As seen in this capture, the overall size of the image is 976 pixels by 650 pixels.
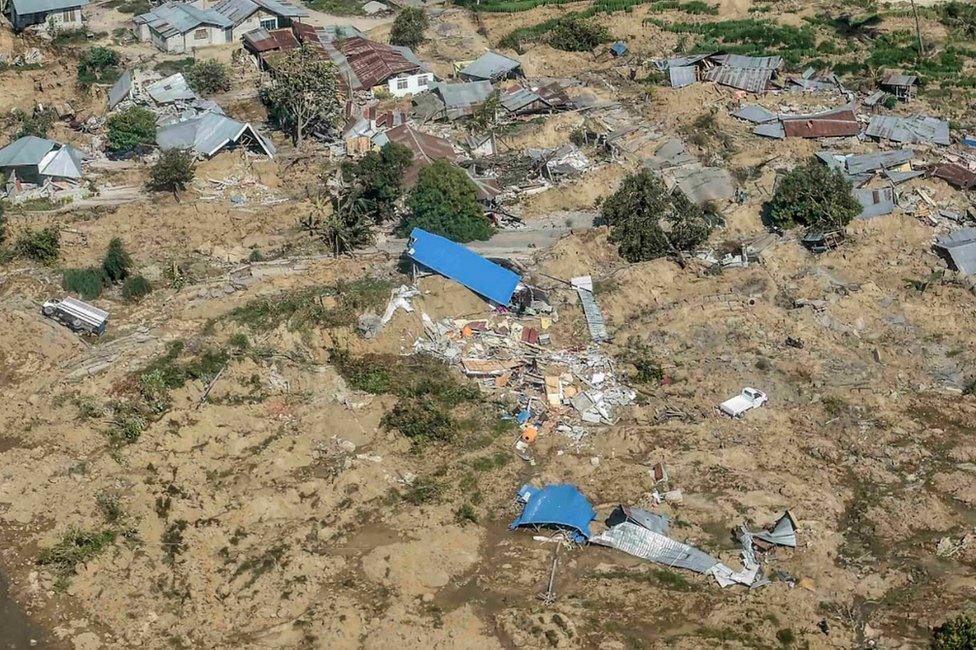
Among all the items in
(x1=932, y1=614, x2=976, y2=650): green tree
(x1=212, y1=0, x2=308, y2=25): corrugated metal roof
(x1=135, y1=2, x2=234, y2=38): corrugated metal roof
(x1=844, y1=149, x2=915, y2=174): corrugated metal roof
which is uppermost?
(x1=135, y1=2, x2=234, y2=38): corrugated metal roof

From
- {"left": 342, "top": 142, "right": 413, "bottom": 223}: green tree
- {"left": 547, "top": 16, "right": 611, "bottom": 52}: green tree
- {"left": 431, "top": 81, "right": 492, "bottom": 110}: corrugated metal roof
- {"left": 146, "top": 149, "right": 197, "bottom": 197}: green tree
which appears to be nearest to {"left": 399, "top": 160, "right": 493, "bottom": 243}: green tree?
{"left": 342, "top": 142, "right": 413, "bottom": 223}: green tree

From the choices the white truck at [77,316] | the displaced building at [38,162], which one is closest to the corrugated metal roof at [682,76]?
the displaced building at [38,162]

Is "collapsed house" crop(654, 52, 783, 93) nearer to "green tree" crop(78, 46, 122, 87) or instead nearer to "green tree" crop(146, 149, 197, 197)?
"green tree" crop(146, 149, 197, 197)

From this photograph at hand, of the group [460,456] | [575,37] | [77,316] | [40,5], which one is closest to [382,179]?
[77,316]

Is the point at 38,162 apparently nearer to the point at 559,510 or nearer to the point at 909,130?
the point at 559,510

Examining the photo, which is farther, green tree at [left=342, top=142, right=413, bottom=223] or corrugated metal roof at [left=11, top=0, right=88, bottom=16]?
corrugated metal roof at [left=11, top=0, right=88, bottom=16]

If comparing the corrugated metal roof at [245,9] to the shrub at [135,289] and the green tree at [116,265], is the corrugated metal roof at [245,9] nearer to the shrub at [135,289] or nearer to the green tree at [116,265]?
the green tree at [116,265]
